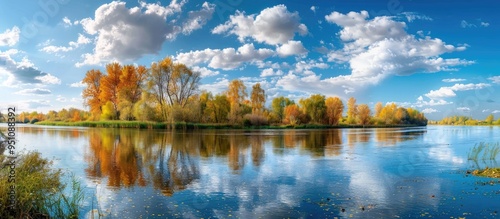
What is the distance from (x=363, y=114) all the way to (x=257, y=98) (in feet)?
139

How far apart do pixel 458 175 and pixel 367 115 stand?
96.8 m

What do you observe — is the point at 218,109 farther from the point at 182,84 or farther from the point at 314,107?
the point at 314,107

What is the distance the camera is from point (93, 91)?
236 feet

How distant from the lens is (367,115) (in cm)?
10912

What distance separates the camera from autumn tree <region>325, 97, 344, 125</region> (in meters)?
97.3

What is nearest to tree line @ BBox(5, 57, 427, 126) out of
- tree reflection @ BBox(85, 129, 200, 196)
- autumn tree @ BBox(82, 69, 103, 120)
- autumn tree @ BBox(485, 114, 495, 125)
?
autumn tree @ BBox(82, 69, 103, 120)

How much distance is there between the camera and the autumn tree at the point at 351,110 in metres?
107

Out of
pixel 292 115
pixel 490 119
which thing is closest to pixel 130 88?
pixel 292 115

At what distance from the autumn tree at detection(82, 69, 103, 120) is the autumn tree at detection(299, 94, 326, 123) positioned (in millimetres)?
46869

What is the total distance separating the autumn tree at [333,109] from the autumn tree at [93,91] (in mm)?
56017

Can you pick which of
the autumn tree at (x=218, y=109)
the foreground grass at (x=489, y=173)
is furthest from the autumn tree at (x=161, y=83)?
the foreground grass at (x=489, y=173)

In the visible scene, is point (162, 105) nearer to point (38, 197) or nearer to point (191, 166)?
point (191, 166)

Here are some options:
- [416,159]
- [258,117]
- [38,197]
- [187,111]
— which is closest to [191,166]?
[38,197]

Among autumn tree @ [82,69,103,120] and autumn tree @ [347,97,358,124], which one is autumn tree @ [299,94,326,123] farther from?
autumn tree @ [82,69,103,120]
